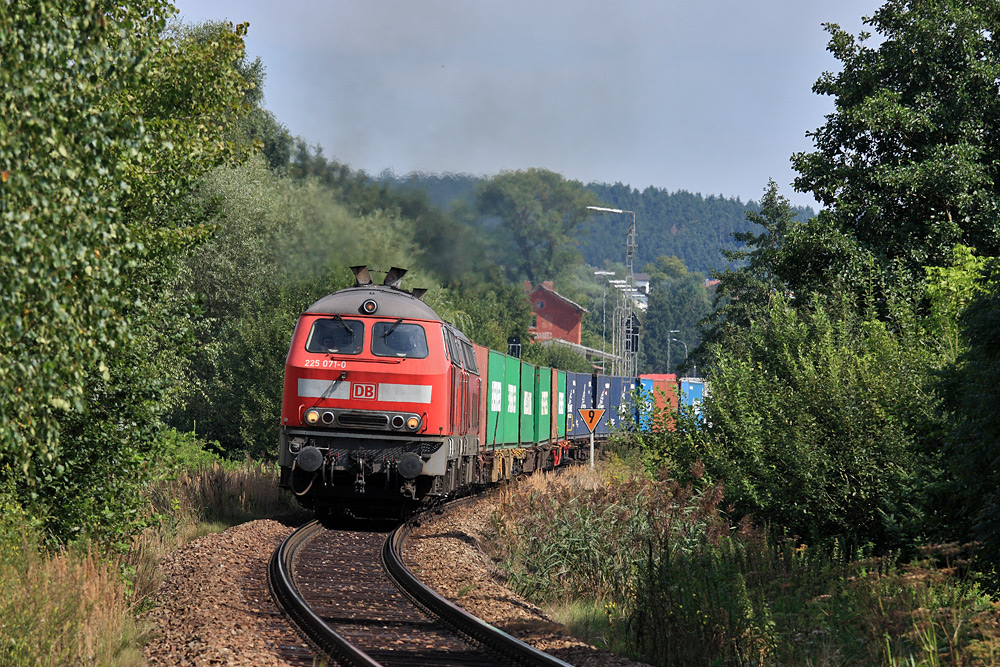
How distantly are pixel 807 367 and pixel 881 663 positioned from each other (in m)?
5.71

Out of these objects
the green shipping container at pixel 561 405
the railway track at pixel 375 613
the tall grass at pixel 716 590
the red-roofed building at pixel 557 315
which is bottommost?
the railway track at pixel 375 613

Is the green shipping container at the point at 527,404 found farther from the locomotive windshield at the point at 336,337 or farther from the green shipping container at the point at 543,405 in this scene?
the locomotive windshield at the point at 336,337

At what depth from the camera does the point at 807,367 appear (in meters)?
12.6

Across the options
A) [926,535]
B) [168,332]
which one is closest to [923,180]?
[926,535]

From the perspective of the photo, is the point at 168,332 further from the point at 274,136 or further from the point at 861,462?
the point at 274,136

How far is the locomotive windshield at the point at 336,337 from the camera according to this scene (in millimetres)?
15078

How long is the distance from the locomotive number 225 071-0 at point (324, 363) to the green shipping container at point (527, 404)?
10183mm

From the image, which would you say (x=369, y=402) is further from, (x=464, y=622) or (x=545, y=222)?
(x=545, y=222)

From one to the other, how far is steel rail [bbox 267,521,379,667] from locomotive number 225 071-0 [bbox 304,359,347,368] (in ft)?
8.64

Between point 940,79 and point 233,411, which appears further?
point 233,411

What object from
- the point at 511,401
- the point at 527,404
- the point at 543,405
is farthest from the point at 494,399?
the point at 543,405

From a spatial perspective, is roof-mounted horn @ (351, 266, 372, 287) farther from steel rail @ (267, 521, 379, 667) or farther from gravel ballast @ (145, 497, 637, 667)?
steel rail @ (267, 521, 379, 667)

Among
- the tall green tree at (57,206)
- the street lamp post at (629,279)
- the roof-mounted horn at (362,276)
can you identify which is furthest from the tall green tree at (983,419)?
the street lamp post at (629,279)

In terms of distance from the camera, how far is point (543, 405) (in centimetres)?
2847
